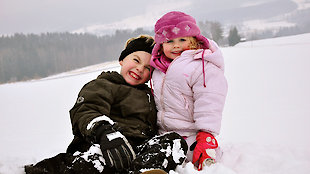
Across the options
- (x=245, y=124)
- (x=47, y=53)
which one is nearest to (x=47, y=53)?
(x=47, y=53)

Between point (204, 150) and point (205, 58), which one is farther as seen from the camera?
point (205, 58)

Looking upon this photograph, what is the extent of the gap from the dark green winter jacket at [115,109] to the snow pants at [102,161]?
13 centimetres

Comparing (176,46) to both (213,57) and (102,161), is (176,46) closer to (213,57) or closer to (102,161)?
(213,57)

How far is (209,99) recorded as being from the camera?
1358 mm

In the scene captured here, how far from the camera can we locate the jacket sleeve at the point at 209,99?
1.34 metres

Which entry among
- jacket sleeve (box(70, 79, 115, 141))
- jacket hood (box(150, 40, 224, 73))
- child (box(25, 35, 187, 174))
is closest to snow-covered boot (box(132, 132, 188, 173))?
child (box(25, 35, 187, 174))

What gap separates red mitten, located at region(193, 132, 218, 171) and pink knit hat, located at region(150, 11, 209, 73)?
445 mm

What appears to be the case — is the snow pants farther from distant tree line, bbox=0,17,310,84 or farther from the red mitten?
distant tree line, bbox=0,17,310,84

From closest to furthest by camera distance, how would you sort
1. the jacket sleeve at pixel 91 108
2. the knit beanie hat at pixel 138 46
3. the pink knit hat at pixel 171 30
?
the jacket sleeve at pixel 91 108 < the pink knit hat at pixel 171 30 < the knit beanie hat at pixel 138 46

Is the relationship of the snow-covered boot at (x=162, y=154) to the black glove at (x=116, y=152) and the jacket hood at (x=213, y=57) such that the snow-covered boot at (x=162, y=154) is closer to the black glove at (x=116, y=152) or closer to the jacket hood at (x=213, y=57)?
the black glove at (x=116, y=152)

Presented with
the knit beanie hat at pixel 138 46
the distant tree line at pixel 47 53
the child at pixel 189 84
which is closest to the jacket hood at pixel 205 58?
the child at pixel 189 84

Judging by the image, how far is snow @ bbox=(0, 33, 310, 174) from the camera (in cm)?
140

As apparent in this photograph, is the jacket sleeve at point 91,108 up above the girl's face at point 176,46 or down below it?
below

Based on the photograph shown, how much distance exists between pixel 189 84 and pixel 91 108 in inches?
20.7
